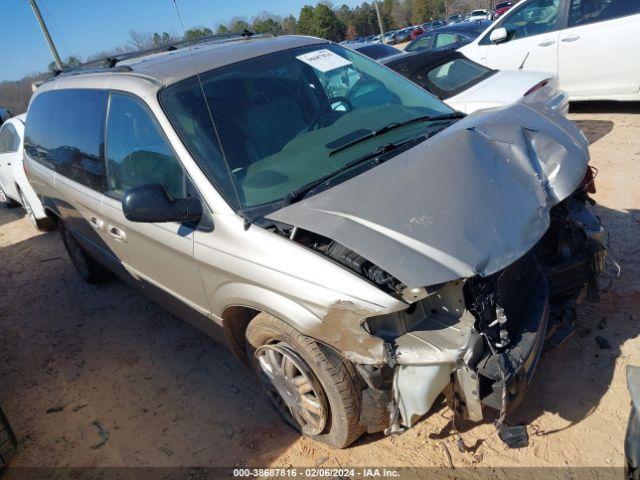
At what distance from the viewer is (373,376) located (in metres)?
2.12

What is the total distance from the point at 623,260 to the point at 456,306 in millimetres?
2161

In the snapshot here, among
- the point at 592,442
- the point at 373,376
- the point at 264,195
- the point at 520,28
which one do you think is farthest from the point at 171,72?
the point at 520,28

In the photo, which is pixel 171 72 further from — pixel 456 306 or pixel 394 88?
pixel 456 306

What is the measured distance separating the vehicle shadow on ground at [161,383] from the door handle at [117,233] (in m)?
0.98

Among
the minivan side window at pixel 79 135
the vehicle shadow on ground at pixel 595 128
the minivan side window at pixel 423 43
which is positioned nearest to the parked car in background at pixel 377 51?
the minivan side window at pixel 423 43

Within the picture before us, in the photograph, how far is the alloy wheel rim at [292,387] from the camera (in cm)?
241

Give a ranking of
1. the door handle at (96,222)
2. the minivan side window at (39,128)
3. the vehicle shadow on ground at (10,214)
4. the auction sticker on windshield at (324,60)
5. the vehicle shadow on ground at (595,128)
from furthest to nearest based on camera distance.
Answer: the vehicle shadow on ground at (10,214)
the vehicle shadow on ground at (595,128)
the minivan side window at (39,128)
the door handle at (96,222)
the auction sticker on windshield at (324,60)

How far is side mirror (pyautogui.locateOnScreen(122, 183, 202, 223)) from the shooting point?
7.86ft

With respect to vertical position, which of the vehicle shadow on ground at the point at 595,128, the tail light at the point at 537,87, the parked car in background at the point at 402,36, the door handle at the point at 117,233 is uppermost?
the door handle at the point at 117,233

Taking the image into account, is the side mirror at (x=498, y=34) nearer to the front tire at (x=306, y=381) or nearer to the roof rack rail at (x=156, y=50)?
the roof rack rail at (x=156, y=50)

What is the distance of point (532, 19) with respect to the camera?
7098 millimetres

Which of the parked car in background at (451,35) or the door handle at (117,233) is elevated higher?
the door handle at (117,233)

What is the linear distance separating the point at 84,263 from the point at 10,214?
211 inches

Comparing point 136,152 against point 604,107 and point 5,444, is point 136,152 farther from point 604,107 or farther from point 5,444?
point 604,107
